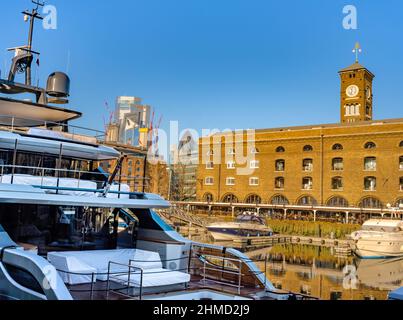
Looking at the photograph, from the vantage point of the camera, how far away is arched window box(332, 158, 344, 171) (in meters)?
56.0

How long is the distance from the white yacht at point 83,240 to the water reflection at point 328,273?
7.41m

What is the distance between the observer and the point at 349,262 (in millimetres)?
32438

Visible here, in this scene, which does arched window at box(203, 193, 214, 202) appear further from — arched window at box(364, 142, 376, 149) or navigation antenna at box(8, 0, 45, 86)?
navigation antenna at box(8, 0, 45, 86)

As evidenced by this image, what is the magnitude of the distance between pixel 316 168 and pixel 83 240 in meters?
50.8

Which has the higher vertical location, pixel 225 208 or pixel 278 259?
pixel 225 208

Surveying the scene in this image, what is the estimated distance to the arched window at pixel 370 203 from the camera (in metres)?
52.2

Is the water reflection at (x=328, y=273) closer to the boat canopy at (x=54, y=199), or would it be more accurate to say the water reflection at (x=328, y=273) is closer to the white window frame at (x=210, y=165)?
the boat canopy at (x=54, y=199)

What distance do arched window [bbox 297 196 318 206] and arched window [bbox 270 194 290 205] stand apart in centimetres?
196
